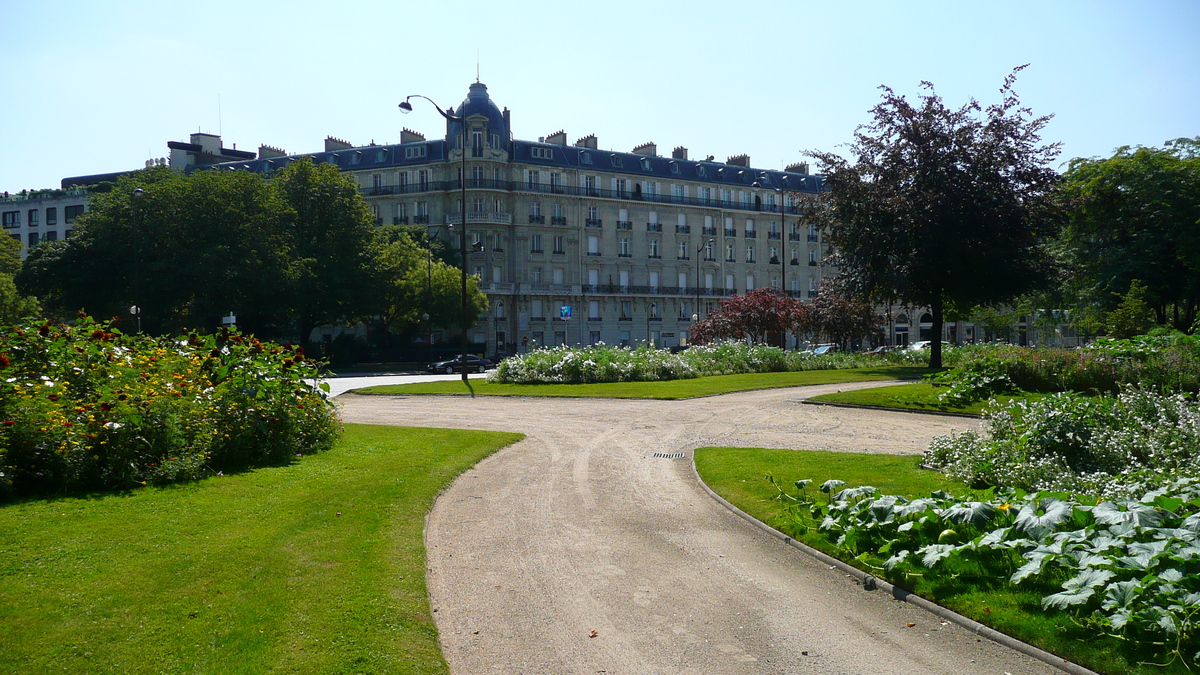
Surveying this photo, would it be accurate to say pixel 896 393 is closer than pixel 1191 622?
No

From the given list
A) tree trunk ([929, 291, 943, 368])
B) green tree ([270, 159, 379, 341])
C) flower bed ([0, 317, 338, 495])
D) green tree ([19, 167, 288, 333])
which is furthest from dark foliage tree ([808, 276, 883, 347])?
flower bed ([0, 317, 338, 495])

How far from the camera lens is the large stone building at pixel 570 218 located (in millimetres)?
75438

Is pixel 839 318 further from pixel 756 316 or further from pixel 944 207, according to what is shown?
pixel 944 207

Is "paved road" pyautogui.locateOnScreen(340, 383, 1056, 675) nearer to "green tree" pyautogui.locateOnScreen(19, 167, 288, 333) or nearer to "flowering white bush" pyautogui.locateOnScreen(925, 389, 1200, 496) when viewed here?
"flowering white bush" pyautogui.locateOnScreen(925, 389, 1200, 496)

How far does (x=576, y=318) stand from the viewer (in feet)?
258

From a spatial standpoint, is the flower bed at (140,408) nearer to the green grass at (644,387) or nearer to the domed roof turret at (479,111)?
the green grass at (644,387)

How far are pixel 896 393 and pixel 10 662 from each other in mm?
22302

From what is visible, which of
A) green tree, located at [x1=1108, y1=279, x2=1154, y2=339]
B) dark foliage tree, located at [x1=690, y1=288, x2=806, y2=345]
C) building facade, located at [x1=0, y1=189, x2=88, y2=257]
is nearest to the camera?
green tree, located at [x1=1108, y1=279, x2=1154, y2=339]

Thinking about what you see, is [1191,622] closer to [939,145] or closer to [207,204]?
[939,145]

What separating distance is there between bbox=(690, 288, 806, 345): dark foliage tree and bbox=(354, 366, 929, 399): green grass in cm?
1374

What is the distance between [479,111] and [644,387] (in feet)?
173

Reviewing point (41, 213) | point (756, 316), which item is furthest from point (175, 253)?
point (41, 213)

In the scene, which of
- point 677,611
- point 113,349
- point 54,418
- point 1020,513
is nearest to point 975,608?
point 1020,513

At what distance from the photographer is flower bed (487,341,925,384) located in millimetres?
31422
